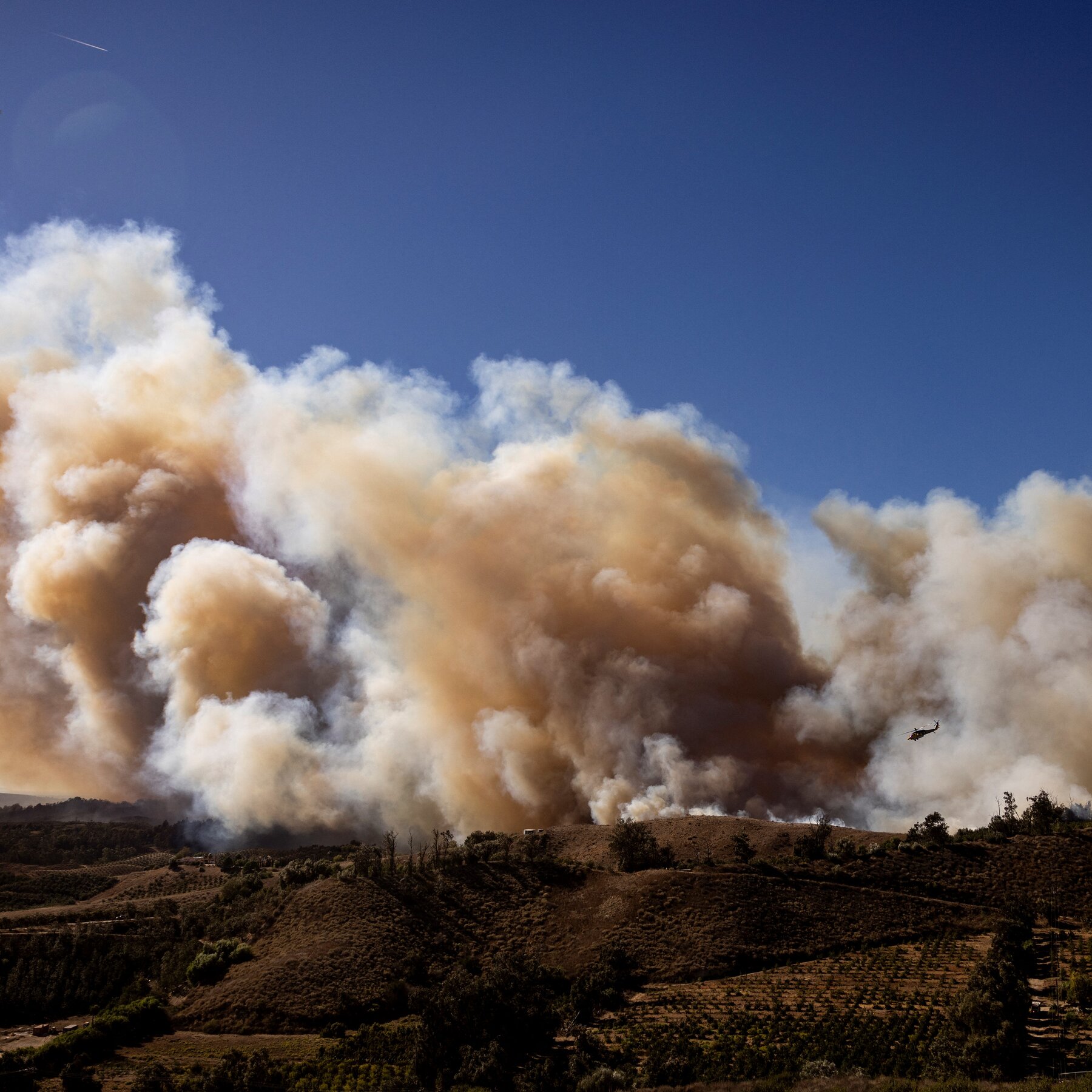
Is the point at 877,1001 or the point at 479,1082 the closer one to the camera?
the point at 479,1082

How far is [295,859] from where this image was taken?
3536 inches

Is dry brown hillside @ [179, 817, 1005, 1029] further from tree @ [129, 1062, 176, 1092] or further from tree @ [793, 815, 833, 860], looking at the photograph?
tree @ [129, 1062, 176, 1092]

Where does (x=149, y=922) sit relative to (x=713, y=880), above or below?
below

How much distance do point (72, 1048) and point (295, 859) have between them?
160ft

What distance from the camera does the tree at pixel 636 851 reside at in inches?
2677

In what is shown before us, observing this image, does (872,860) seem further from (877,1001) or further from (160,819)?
(160,819)

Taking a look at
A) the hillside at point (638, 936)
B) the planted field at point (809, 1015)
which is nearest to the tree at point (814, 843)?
the hillside at point (638, 936)

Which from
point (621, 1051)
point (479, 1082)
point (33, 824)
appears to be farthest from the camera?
point (33, 824)

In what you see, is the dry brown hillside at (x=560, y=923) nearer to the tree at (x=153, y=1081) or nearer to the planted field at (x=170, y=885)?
the tree at (x=153, y=1081)

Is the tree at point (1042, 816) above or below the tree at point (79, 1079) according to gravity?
above

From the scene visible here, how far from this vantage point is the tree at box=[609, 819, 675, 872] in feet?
223

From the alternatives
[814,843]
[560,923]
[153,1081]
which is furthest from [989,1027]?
[153,1081]

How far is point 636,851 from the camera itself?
69.2 metres

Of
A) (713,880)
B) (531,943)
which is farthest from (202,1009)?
(713,880)
